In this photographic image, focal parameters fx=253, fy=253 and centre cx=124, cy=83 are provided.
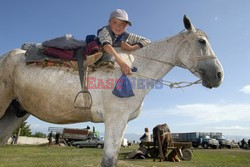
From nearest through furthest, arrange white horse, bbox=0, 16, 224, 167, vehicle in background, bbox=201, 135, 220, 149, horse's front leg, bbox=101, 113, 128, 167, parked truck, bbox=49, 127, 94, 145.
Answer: horse's front leg, bbox=101, 113, 128, 167 < white horse, bbox=0, 16, 224, 167 < vehicle in background, bbox=201, 135, 220, 149 < parked truck, bbox=49, 127, 94, 145

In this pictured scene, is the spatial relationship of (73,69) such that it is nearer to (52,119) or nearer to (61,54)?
(61,54)

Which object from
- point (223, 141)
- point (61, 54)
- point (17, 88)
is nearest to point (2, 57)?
point (17, 88)

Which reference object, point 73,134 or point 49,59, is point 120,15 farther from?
point 73,134

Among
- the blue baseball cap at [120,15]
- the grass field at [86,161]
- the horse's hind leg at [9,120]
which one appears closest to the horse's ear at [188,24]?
the blue baseball cap at [120,15]

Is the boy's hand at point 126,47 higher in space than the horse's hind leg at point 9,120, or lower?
higher

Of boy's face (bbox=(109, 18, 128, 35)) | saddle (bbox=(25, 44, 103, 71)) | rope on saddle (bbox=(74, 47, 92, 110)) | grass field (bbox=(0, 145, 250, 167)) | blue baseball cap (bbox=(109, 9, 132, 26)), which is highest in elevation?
blue baseball cap (bbox=(109, 9, 132, 26))

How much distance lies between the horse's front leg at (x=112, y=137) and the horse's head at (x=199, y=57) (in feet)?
4.02

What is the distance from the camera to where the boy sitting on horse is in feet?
10.9

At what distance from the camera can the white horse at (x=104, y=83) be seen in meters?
3.13

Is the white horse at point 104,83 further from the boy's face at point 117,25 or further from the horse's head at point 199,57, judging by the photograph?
the boy's face at point 117,25

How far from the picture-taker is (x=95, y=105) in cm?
322

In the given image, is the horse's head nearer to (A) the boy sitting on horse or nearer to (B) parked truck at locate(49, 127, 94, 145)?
(A) the boy sitting on horse

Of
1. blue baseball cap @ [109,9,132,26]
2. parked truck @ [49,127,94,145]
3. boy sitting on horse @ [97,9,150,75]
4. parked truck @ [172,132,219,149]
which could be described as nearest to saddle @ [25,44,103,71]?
boy sitting on horse @ [97,9,150,75]

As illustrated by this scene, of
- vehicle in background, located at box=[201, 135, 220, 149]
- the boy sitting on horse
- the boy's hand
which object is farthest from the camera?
vehicle in background, located at box=[201, 135, 220, 149]
